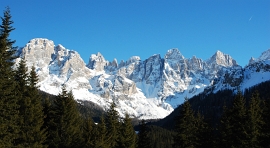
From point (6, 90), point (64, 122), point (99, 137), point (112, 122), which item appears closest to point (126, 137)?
point (112, 122)

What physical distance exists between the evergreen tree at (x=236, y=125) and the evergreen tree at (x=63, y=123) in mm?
20978

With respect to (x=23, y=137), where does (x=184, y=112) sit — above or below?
above

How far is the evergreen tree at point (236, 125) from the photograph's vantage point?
36.0m

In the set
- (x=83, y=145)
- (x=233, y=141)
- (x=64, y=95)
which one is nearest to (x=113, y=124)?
(x=83, y=145)

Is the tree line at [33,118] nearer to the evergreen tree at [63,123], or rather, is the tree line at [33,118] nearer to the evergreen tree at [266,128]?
the evergreen tree at [63,123]

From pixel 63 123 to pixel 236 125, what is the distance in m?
22.7

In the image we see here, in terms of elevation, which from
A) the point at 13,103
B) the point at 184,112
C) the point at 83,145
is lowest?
the point at 83,145

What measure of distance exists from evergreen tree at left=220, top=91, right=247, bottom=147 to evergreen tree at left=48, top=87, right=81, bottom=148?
21.0 m

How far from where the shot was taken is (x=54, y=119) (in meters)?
37.7

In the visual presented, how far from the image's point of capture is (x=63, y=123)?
1467 inches

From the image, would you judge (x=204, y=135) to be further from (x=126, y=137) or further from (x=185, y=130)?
(x=126, y=137)

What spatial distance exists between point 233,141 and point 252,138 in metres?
3.24

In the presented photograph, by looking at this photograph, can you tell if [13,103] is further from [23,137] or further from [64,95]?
[64,95]

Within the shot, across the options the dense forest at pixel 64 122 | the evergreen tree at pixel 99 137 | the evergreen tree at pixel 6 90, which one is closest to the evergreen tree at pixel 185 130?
the dense forest at pixel 64 122
